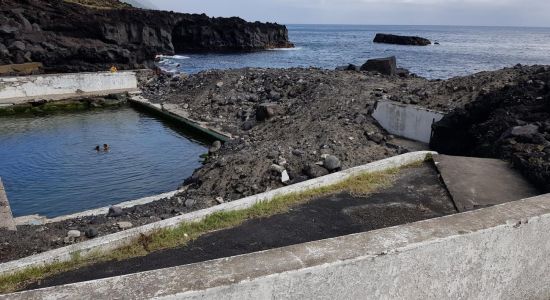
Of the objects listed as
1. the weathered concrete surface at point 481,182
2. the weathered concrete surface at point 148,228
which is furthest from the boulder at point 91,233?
the weathered concrete surface at point 481,182

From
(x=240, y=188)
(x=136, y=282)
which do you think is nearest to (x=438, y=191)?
(x=240, y=188)

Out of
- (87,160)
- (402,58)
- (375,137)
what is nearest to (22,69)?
(87,160)

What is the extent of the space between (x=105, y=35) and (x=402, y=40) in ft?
195

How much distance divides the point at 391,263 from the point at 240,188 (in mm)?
5630

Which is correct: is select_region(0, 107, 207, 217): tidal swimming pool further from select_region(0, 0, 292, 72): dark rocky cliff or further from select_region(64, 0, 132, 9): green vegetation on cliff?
select_region(64, 0, 132, 9): green vegetation on cliff

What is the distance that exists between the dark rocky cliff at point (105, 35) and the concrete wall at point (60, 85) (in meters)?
9.03

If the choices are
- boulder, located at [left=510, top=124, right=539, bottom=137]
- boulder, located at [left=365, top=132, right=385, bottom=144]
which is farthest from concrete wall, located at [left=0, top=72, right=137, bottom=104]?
boulder, located at [left=510, top=124, right=539, bottom=137]

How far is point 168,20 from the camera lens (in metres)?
65.8

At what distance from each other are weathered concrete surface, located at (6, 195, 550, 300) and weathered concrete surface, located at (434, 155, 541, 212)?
2.26 m

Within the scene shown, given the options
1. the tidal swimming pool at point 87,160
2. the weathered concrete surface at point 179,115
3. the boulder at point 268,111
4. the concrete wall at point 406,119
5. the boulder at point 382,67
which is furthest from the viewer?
the boulder at point 382,67

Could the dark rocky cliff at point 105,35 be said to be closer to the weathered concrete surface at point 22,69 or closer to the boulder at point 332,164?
Result: the weathered concrete surface at point 22,69

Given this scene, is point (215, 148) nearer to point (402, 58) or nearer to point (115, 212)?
point (115, 212)

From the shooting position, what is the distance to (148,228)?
553 centimetres

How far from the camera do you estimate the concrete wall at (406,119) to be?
11084mm
